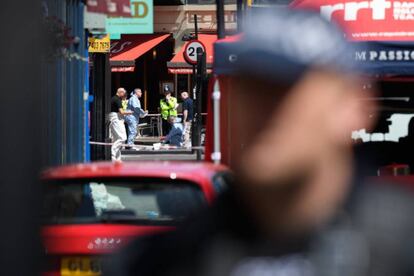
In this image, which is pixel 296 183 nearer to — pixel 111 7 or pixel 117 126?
pixel 111 7

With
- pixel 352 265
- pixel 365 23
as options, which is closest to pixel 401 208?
pixel 352 265

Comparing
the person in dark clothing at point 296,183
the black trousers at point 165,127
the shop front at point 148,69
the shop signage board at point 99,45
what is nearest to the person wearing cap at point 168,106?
the black trousers at point 165,127

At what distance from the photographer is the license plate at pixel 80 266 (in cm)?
589

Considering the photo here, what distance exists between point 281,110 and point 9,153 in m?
0.57

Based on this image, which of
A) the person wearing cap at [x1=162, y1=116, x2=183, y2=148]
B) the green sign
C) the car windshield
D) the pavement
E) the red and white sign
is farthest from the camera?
the person wearing cap at [x1=162, y1=116, x2=183, y2=148]

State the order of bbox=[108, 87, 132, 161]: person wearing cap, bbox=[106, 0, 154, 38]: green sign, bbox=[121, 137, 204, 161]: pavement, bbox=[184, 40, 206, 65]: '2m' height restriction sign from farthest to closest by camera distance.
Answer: bbox=[184, 40, 206, 65]: '2m' height restriction sign → bbox=[121, 137, 204, 161]: pavement → bbox=[108, 87, 132, 161]: person wearing cap → bbox=[106, 0, 154, 38]: green sign

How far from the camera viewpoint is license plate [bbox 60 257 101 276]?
5.89 meters

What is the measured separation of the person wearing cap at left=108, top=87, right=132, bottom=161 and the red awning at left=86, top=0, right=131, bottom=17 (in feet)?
32.5

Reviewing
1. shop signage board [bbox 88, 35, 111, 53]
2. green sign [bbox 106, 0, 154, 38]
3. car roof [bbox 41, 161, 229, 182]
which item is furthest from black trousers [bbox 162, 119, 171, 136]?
car roof [bbox 41, 161, 229, 182]

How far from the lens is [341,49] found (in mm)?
2121

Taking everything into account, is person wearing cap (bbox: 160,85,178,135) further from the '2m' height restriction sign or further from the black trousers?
the '2m' height restriction sign

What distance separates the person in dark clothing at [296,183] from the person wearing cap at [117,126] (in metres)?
19.2

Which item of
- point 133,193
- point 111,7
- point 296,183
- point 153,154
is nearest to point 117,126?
point 153,154

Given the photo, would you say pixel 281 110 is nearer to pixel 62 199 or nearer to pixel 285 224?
pixel 285 224
